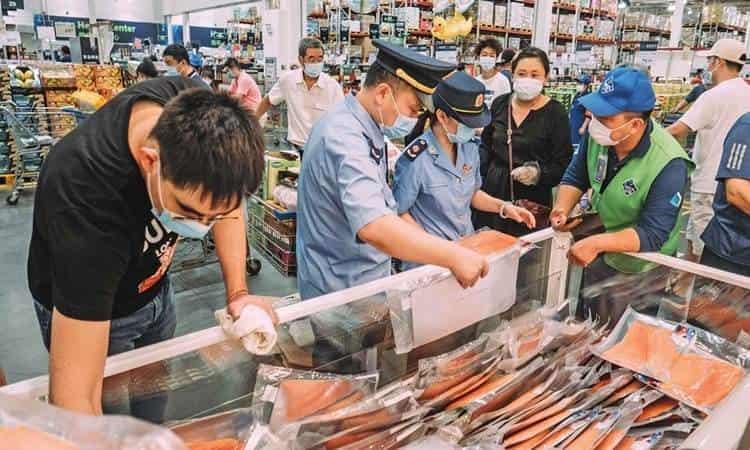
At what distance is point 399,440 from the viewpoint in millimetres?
1146

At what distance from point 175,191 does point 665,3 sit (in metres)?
14.2

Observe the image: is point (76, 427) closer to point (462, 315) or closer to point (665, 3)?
point (462, 315)

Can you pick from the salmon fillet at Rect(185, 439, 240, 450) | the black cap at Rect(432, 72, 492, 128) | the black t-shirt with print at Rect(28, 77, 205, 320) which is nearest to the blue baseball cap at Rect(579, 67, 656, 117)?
the black cap at Rect(432, 72, 492, 128)

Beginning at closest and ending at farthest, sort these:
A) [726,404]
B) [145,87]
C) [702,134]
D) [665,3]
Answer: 1. [726,404]
2. [145,87]
3. [702,134]
4. [665,3]

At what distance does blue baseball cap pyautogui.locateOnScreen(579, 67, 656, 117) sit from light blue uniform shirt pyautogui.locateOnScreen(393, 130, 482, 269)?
517 millimetres

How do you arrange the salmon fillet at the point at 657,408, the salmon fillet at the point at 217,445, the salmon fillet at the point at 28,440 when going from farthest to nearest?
the salmon fillet at the point at 657,408 → the salmon fillet at the point at 217,445 → the salmon fillet at the point at 28,440

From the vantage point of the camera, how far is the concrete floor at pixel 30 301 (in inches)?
127

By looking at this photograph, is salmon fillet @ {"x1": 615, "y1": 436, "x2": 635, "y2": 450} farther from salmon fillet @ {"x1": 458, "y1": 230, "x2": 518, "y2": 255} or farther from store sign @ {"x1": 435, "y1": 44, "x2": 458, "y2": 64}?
store sign @ {"x1": 435, "y1": 44, "x2": 458, "y2": 64}

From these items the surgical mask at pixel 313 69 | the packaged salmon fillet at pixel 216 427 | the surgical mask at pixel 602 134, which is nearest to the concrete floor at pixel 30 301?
the surgical mask at pixel 313 69

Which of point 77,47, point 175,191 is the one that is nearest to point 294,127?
point 175,191

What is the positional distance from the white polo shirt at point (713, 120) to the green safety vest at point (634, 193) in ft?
7.63

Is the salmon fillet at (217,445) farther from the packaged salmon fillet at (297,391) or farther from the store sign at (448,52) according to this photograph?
the store sign at (448,52)

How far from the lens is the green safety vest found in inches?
71.5

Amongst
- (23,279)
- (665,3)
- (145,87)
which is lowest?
(23,279)
